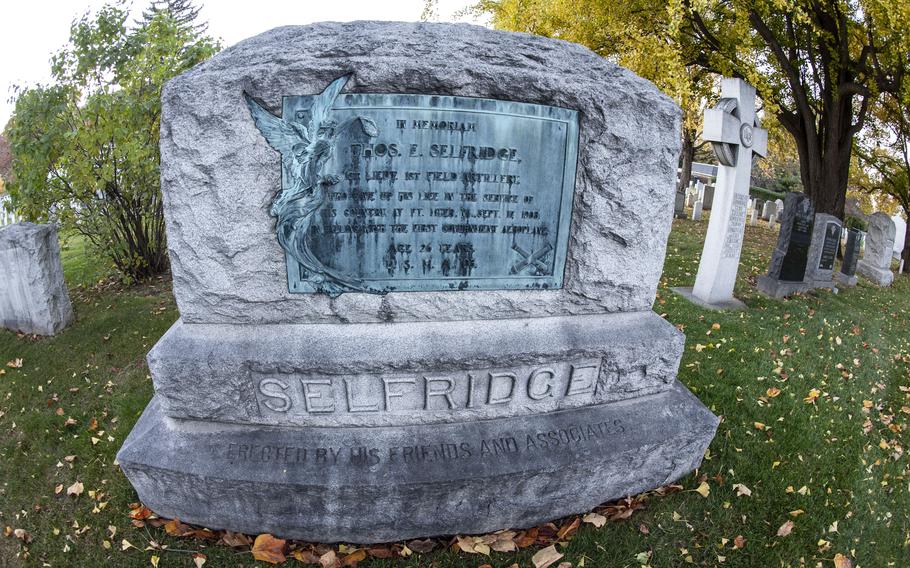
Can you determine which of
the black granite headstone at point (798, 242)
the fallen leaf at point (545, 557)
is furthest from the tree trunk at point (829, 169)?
the fallen leaf at point (545, 557)

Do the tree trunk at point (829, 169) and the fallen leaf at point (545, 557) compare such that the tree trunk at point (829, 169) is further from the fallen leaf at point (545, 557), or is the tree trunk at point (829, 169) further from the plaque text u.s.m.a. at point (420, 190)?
the fallen leaf at point (545, 557)

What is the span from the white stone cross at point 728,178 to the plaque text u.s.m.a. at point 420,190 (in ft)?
16.1

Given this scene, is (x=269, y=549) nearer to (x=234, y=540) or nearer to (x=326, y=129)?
(x=234, y=540)

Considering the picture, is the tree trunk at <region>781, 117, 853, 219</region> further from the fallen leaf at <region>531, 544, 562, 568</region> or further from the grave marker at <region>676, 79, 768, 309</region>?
the fallen leaf at <region>531, 544, 562, 568</region>

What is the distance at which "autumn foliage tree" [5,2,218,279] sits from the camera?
5.90 metres

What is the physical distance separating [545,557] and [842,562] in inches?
63.0

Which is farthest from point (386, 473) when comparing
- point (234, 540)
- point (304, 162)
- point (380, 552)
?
point (304, 162)

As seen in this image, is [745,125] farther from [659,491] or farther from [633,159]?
[659,491]

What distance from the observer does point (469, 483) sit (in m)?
2.72

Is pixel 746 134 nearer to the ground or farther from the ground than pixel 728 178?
farther from the ground

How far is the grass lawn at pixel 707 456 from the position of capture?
2787 mm

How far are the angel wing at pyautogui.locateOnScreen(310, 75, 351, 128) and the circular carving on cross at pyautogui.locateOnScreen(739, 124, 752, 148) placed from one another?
616cm

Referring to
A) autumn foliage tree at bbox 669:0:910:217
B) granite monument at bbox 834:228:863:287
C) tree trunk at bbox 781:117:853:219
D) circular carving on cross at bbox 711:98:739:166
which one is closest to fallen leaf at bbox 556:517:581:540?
circular carving on cross at bbox 711:98:739:166

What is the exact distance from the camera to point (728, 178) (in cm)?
700
